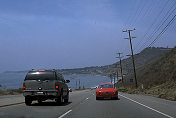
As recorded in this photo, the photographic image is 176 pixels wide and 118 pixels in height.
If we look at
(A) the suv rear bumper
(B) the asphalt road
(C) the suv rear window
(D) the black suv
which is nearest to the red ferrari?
(B) the asphalt road

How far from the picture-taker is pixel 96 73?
176000mm

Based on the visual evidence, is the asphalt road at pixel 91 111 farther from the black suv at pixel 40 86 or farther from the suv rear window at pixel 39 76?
the suv rear window at pixel 39 76

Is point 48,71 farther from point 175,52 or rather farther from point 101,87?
point 175,52

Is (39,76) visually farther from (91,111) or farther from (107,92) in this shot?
(107,92)

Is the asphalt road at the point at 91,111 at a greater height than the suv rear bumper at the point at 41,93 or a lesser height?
lesser

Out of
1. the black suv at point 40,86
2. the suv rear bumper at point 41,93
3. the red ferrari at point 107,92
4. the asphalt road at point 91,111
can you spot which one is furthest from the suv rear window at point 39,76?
the red ferrari at point 107,92

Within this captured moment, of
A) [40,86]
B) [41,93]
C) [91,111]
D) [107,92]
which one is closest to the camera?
[91,111]

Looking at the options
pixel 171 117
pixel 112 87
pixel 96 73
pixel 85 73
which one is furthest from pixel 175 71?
pixel 96 73

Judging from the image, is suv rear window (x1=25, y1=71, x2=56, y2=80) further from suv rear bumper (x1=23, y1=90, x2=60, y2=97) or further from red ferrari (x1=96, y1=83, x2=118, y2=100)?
red ferrari (x1=96, y1=83, x2=118, y2=100)

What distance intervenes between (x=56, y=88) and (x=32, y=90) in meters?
1.57

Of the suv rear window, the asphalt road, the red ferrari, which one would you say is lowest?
the asphalt road

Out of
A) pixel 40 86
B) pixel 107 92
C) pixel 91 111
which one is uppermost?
pixel 40 86

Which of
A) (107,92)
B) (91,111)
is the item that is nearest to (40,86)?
(91,111)

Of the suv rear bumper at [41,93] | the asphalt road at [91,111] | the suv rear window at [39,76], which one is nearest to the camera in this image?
the asphalt road at [91,111]
